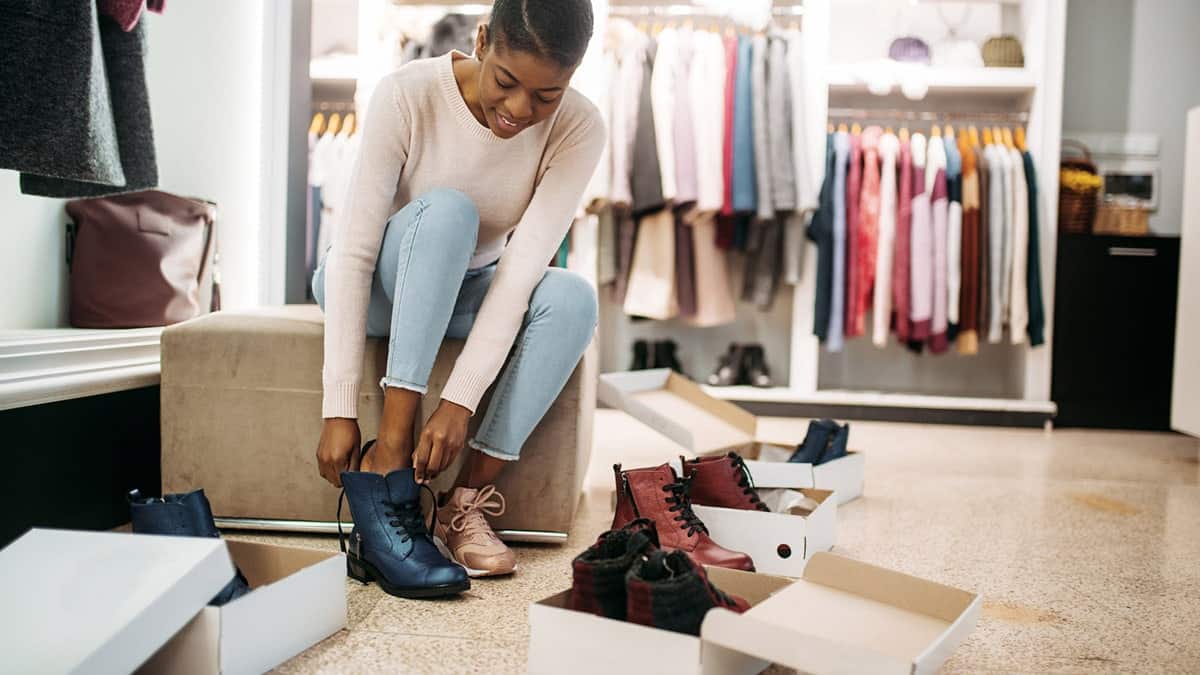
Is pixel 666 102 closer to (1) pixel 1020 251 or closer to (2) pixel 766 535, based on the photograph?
(1) pixel 1020 251

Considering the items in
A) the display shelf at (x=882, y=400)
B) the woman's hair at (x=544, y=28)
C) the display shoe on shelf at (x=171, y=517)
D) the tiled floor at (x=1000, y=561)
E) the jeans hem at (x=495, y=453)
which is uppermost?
the woman's hair at (x=544, y=28)

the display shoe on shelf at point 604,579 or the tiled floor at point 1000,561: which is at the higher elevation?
the display shoe on shelf at point 604,579

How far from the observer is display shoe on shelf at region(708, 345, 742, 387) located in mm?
3662

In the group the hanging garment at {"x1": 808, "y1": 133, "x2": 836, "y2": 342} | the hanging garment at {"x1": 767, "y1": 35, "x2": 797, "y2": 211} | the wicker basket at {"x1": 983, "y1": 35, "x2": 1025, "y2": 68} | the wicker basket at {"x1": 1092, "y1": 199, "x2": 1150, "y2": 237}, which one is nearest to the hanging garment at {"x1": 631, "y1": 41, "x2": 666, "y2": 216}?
the hanging garment at {"x1": 767, "y1": 35, "x2": 797, "y2": 211}

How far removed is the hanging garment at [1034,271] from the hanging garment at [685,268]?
1.17m

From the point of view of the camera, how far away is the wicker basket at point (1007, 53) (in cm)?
359

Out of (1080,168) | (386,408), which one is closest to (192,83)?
(386,408)

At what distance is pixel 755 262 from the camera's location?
363 cm

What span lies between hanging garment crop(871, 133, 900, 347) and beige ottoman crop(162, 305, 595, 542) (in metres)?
2.15

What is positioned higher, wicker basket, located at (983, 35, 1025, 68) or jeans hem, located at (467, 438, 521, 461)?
wicker basket, located at (983, 35, 1025, 68)

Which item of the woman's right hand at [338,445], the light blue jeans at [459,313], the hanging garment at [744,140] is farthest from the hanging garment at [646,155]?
the woman's right hand at [338,445]

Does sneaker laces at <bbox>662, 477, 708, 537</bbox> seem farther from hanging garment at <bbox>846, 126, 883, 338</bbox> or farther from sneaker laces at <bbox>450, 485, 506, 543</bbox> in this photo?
hanging garment at <bbox>846, 126, 883, 338</bbox>

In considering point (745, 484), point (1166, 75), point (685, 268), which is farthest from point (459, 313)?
point (1166, 75)

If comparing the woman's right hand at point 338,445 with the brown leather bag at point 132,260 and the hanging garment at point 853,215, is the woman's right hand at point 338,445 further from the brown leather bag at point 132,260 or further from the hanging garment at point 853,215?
the hanging garment at point 853,215
